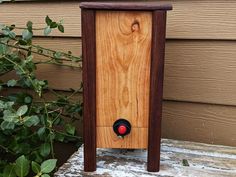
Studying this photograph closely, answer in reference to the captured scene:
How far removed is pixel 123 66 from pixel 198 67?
0.49 m

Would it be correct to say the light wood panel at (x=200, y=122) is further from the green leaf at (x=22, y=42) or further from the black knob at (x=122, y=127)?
the green leaf at (x=22, y=42)

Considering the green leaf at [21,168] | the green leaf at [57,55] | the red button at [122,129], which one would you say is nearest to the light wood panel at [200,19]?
the green leaf at [57,55]

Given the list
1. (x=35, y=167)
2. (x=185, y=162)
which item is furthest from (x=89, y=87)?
(x=185, y=162)

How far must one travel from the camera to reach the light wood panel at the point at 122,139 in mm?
1123

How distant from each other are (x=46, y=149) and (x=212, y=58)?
2.79ft

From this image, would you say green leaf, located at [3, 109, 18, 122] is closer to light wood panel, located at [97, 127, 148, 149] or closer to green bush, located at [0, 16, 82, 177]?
green bush, located at [0, 16, 82, 177]

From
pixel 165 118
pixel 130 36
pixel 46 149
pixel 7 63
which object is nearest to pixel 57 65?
pixel 7 63

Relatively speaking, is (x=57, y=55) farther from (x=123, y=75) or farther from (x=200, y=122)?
(x=200, y=122)

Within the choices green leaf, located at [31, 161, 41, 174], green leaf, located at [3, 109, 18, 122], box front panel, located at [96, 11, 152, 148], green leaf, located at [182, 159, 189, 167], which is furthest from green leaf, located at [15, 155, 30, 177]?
green leaf, located at [182, 159, 189, 167]

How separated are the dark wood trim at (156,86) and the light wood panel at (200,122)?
0.43 m

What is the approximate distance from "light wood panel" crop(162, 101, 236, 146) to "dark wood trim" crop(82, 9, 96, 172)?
0.52m

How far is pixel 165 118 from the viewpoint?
153 centimetres

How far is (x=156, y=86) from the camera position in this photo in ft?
3.47

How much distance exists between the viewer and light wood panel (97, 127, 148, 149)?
1123 mm
